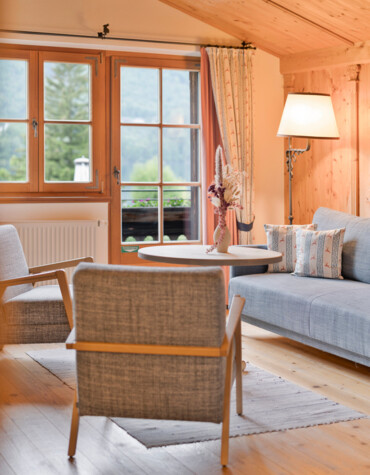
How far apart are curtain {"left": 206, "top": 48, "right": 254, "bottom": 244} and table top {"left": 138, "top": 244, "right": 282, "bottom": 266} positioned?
1671 millimetres

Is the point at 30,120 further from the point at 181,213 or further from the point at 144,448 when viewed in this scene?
the point at 144,448

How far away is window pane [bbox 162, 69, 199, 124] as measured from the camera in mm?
5594

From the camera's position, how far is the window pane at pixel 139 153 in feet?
18.1

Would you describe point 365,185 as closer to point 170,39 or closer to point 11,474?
point 170,39

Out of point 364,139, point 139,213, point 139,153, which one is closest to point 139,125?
point 139,153

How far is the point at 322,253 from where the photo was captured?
4430 millimetres

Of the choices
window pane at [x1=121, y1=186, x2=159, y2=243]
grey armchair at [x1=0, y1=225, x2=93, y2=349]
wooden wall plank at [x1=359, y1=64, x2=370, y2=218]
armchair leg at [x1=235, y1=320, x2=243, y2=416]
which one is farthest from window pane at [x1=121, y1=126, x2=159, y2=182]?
armchair leg at [x1=235, y1=320, x2=243, y2=416]

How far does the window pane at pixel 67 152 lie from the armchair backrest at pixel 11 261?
1235 millimetres

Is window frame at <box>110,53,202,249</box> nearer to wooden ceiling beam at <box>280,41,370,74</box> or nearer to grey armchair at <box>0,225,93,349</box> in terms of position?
wooden ceiling beam at <box>280,41,370,74</box>

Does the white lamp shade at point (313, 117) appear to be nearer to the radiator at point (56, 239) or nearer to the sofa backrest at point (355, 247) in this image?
the sofa backrest at point (355, 247)

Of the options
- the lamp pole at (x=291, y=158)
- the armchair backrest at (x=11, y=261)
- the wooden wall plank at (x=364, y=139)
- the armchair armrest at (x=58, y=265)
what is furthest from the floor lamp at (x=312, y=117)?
the armchair backrest at (x=11, y=261)

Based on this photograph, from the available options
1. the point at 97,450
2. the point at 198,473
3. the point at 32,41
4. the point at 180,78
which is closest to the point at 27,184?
the point at 32,41

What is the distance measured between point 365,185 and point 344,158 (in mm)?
316

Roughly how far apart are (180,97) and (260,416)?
3.34 meters
